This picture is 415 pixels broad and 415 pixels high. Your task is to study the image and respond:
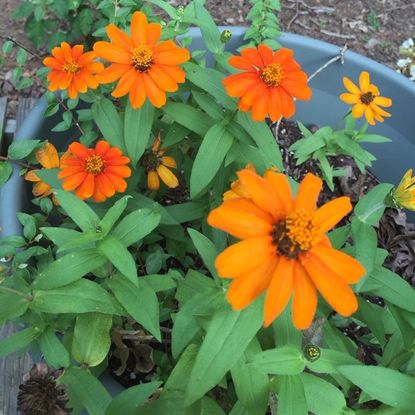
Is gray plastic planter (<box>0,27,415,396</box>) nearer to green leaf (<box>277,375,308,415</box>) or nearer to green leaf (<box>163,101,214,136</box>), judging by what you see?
green leaf (<box>163,101,214,136</box>)

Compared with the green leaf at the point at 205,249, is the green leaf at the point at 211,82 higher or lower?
higher

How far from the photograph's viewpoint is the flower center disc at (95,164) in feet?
3.17

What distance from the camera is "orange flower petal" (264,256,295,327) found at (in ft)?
1.89

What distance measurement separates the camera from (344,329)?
136 cm

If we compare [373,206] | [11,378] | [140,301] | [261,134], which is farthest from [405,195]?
[11,378]

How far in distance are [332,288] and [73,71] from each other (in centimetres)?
68

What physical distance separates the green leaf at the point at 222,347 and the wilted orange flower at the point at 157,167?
531 millimetres

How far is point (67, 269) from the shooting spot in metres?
0.81

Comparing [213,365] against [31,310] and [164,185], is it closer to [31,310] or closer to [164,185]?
[31,310]

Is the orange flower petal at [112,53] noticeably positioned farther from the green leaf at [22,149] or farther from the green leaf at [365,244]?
the green leaf at [365,244]

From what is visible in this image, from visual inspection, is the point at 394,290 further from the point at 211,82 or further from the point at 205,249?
the point at 211,82

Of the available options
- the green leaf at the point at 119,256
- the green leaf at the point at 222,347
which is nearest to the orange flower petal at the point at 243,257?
the green leaf at the point at 222,347

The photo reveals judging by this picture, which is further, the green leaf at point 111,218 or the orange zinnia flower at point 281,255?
the green leaf at point 111,218

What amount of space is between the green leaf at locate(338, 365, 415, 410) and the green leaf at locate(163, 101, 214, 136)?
528 millimetres
